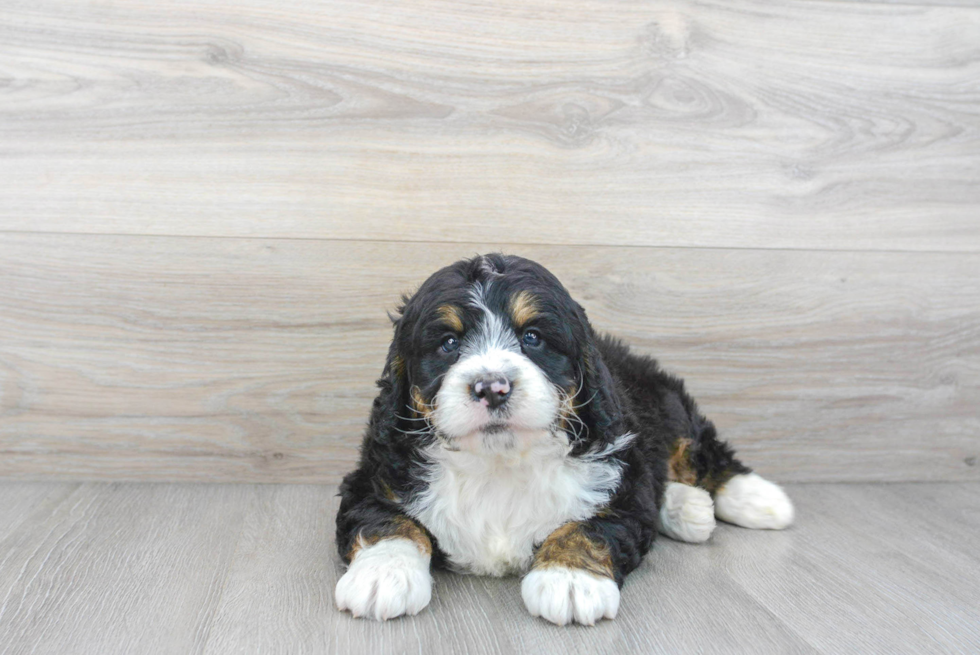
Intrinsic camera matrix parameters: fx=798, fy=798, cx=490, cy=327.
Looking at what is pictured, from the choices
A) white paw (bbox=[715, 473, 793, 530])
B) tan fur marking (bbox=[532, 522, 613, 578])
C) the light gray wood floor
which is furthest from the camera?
white paw (bbox=[715, 473, 793, 530])

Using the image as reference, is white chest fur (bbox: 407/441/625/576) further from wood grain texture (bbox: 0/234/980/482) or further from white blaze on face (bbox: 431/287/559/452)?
wood grain texture (bbox: 0/234/980/482)

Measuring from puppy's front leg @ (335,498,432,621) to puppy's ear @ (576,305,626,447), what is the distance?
500 mm

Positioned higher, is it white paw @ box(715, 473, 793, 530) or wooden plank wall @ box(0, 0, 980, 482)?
wooden plank wall @ box(0, 0, 980, 482)

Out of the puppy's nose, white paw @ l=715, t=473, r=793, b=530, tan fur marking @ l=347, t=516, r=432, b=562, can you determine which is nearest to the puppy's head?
the puppy's nose

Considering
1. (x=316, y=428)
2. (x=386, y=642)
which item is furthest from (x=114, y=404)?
(x=386, y=642)

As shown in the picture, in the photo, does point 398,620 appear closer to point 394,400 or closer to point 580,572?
point 580,572

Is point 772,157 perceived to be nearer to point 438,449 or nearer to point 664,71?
point 664,71

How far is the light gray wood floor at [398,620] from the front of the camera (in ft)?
5.65

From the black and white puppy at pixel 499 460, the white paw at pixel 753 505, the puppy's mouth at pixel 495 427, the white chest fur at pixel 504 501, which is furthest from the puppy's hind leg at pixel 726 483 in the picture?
the puppy's mouth at pixel 495 427

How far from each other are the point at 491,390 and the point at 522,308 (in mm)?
253

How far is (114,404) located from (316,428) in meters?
0.70

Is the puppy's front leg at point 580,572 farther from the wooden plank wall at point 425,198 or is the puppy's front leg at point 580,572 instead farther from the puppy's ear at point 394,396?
the wooden plank wall at point 425,198

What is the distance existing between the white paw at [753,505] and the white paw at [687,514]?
0.10 meters

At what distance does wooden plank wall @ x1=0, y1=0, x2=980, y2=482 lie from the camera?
106 inches
